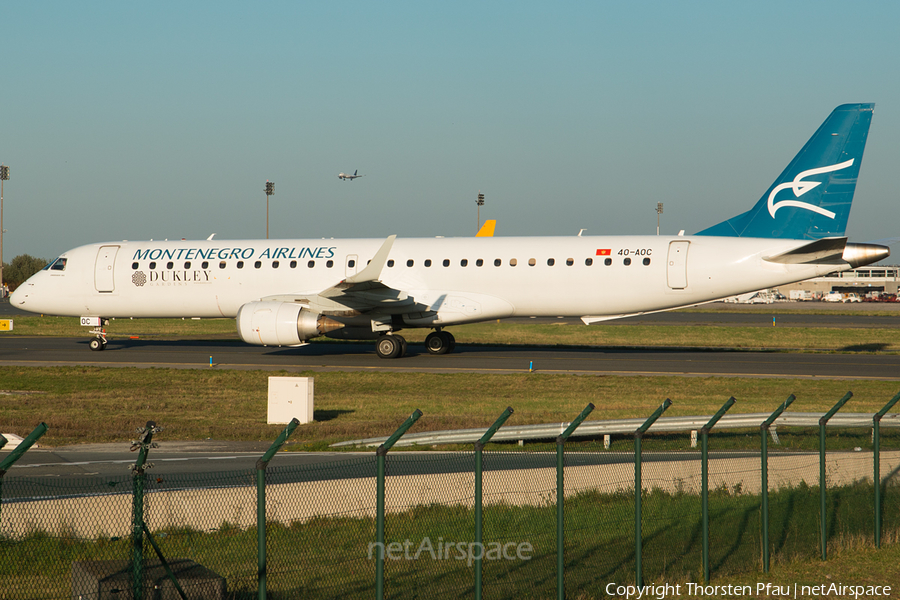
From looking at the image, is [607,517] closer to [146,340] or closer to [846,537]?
[846,537]

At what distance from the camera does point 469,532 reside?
8781 millimetres

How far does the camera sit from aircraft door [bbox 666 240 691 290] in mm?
27172

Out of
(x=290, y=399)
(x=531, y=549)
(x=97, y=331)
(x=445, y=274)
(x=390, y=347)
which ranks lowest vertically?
(x=531, y=549)

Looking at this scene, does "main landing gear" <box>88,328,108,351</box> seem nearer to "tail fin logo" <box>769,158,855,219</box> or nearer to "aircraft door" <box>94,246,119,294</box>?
"aircraft door" <box>94,246,119,294</box>

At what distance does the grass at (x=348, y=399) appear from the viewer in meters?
17.0

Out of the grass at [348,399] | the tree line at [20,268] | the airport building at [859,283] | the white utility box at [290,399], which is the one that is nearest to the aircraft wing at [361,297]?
the grass at [348,399]

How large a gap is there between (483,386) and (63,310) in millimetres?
18551

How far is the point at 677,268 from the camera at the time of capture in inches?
1071

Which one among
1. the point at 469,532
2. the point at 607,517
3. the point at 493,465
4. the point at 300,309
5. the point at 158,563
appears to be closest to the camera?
the point at 158,563

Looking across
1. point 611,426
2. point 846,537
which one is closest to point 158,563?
point 846,537

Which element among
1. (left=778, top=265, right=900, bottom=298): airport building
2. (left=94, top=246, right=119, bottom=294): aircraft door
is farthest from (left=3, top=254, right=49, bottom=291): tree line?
(left=778, top=265, right=900, bottom=298): airport building

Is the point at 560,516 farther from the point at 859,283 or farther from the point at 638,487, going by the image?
the point at 859,283

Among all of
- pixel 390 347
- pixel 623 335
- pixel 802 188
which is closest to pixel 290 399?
pixel 390 347

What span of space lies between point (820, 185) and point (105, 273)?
2536 cm
